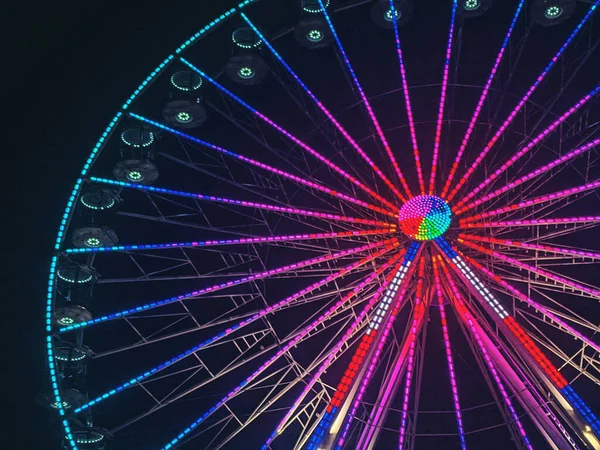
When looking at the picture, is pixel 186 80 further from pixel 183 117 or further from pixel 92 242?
pixel 92 242

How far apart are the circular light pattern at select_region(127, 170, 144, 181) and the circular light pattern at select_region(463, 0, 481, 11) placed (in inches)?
334

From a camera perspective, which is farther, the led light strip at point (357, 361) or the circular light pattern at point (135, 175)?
the circular light pattern at point (135, 175)

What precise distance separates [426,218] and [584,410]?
15.4ft

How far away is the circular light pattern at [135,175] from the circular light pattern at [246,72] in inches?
129

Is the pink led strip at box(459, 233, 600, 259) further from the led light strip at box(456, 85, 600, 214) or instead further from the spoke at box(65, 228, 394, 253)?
the spoke at box(65, 228, 394, 253)

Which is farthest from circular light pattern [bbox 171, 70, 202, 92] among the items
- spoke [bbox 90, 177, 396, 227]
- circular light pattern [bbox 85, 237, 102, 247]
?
circular light pattern [bbox 85, 237, 102, 247]

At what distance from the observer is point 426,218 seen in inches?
562

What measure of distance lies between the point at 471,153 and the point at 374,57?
3626mm

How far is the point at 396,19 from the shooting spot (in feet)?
53.1

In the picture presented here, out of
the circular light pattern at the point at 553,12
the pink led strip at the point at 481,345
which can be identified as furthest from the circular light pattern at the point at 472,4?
the pink led strip at the point at 481,345

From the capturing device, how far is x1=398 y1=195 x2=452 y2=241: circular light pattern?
14.2 meters

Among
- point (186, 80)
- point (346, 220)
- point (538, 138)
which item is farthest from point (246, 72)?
point (538, 138)

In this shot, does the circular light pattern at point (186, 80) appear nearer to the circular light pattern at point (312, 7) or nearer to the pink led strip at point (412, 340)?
the circular light pattern at point (312, 7)

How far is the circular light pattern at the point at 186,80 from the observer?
629 inches
